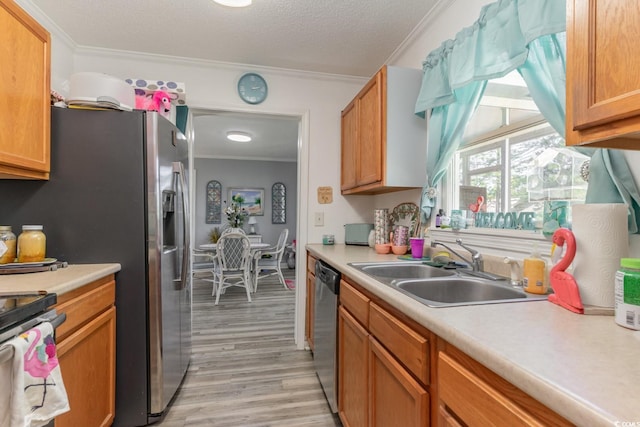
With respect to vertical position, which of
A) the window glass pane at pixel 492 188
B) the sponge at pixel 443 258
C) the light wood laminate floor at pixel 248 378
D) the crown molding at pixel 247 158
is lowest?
the light wood laminate floor at pixel 248 378

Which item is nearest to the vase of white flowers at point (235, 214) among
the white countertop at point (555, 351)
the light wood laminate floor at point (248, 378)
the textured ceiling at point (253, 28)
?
the light wood laminate floor at point (248, 378)

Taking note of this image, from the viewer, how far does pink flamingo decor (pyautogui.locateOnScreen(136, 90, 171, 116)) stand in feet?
6.95

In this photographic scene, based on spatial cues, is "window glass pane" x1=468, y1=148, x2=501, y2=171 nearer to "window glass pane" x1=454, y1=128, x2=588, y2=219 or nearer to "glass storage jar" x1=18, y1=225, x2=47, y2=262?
"window glass pane" x1=454, y1=128, x2=588, y2=219

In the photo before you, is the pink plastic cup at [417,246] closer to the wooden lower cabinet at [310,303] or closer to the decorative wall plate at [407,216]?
the decorative wall plate at [407,216]

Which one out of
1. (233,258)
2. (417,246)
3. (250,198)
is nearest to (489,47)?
(417,246)

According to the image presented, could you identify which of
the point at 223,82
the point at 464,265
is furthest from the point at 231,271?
the point at 464,265

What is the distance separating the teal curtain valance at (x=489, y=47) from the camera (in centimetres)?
106

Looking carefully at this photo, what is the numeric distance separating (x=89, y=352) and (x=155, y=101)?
1590 millimetres

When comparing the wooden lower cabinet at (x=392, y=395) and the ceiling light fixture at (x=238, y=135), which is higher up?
the ceiling light fixture at (x=238, y=135)

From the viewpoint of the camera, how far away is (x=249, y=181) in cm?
637

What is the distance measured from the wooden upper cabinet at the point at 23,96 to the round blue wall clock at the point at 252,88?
4.04 feet

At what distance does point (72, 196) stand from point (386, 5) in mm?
2004

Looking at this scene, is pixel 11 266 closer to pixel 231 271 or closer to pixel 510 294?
pixel 510 294

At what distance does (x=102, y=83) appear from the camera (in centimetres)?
170
